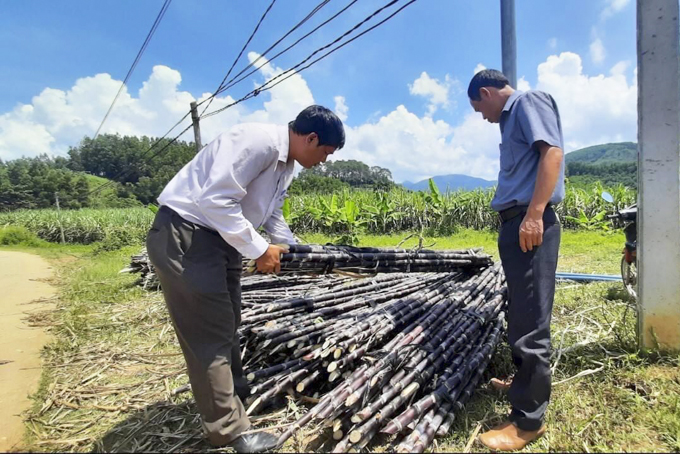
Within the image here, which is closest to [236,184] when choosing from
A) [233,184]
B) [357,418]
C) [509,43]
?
[233,184]

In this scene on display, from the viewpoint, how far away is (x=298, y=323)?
2.64 meters

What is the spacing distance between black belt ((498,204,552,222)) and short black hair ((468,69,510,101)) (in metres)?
0.71

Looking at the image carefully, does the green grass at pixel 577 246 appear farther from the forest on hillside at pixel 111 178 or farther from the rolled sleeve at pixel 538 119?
the forest on hillside at pixel 111 178

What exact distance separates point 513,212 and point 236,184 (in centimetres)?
152

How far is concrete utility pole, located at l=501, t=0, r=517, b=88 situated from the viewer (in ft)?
10.9

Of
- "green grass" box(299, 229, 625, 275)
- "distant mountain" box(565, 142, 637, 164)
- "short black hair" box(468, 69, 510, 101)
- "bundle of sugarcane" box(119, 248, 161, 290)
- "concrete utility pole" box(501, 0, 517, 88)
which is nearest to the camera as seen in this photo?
"short black hair" box(468, 69, 510, 101)

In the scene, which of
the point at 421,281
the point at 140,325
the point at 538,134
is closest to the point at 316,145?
the point at 538,134

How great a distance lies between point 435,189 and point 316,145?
37.6 ft

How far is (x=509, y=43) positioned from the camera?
334cm

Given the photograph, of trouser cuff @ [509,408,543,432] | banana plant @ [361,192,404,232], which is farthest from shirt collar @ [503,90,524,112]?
banana plant @ [361,192,404,232]

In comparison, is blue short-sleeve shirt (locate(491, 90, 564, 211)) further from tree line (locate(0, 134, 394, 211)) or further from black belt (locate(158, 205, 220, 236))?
tree line (locate(0, 134, 394, 211))

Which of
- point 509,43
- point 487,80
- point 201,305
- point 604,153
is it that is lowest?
point 201,305

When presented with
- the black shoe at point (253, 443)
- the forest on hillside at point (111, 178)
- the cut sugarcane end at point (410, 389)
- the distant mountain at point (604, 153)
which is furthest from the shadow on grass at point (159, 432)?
the distant mountain at point (604, 153)

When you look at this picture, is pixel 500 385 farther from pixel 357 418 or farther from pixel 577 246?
pixel 577 246
